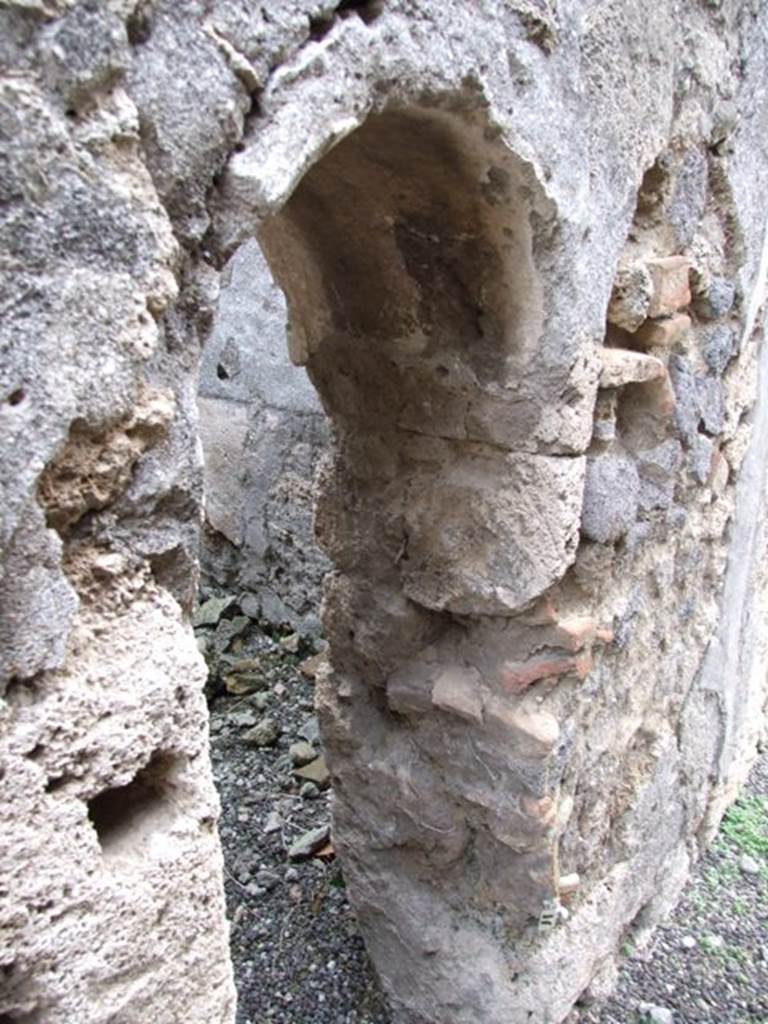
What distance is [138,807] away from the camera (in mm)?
914

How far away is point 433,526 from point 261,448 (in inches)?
78.7

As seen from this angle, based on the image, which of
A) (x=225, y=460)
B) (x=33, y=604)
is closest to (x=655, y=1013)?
(x=33, y=604)

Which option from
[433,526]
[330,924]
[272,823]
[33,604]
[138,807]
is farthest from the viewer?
[272,823]

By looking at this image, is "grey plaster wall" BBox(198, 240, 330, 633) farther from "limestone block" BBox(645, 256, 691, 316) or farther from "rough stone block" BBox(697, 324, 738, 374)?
"limestone block" BBox(645, 256, 691, 316)

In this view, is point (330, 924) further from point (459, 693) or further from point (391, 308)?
point (391, 308)

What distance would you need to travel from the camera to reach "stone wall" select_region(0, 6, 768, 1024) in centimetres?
75

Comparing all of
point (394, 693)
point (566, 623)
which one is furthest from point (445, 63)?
point (394, 693)

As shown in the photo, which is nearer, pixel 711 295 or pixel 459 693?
pixel 459 693

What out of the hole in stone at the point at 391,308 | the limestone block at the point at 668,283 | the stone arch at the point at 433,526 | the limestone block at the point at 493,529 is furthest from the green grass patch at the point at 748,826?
the limestone block at the point at 668,283

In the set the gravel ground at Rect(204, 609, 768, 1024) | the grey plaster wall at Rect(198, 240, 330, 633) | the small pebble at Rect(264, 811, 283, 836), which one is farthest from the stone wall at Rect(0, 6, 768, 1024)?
the grey plaster wall at Rect(198, 240, 330, 633)

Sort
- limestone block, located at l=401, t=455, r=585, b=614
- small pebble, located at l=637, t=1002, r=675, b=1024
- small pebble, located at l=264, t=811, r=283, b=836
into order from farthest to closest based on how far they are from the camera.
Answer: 1. small pebble, located at l=264, t=811, r=283, b=836
2. small pebble, located at l=637, t=1002, r=675, b=1024
3. limestone block, located at l=401, t=455, r=585, b=614

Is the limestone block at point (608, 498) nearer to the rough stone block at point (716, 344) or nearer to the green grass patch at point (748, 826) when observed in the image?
the rough stone block at point (716, 344)

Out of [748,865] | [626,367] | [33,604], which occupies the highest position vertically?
[626,367]

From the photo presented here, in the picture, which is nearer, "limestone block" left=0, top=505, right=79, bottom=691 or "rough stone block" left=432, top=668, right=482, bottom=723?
"limestone block" left=0, top=505, right=79, bottom=691
